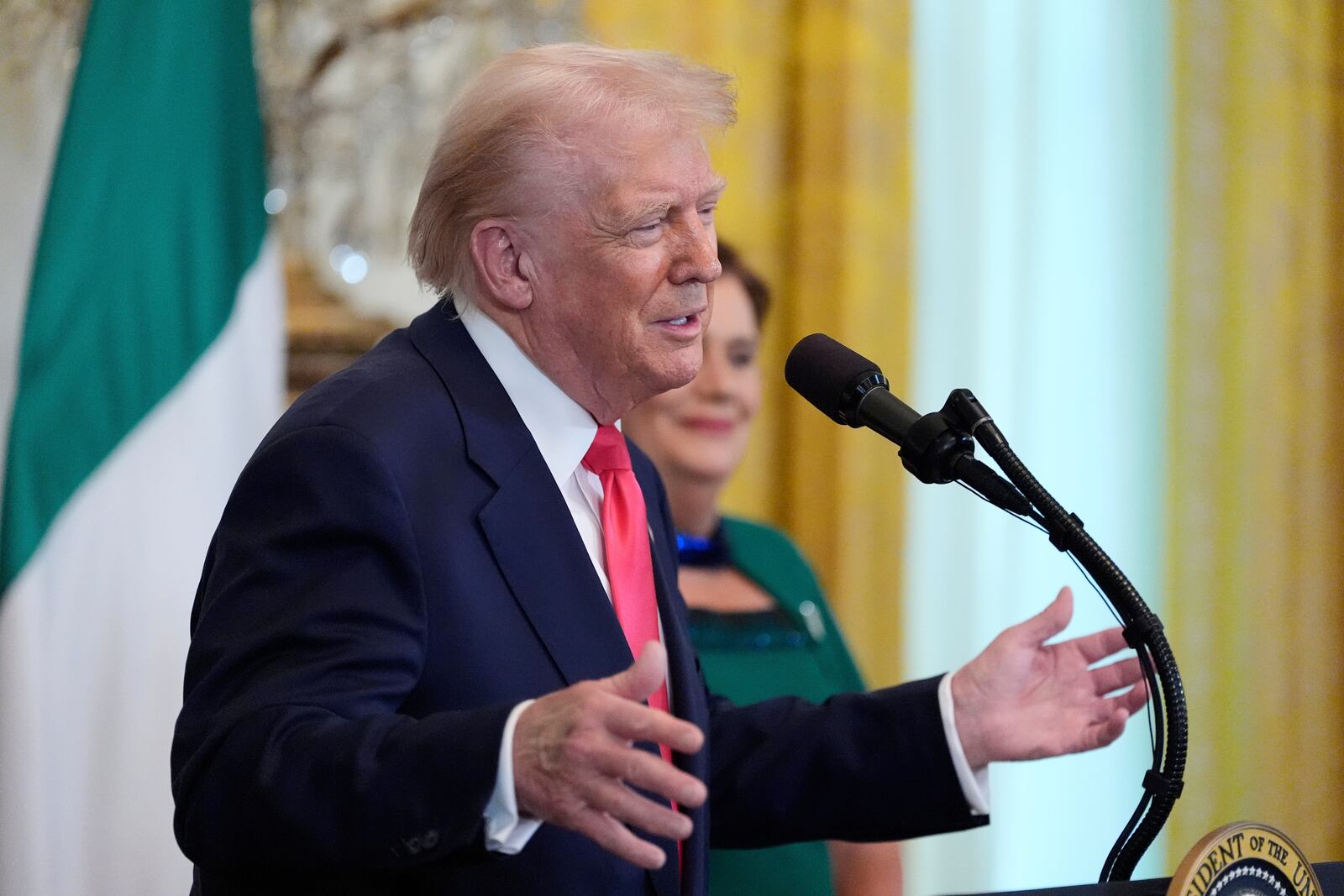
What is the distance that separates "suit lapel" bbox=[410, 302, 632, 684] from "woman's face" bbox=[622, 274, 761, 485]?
3.58 ft

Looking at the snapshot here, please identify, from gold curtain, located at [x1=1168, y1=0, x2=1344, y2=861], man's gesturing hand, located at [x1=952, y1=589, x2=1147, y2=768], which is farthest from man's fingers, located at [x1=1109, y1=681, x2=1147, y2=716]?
gold curtain, located at [x1=1168, y1=0, x2=1344, y2=861]

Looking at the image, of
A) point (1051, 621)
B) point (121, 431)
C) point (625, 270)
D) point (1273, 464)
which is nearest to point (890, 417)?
point (1051, 621)

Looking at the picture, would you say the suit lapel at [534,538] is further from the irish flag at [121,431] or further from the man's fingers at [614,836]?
the irish flag at [121,431]

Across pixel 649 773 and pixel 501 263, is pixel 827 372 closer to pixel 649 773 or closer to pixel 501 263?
pixel 501 263

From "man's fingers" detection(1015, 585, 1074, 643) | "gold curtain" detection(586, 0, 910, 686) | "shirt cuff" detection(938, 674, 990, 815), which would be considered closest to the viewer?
"man's fingers" detection(1015, 585, 1074, 643)

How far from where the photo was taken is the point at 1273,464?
3379 millimetres

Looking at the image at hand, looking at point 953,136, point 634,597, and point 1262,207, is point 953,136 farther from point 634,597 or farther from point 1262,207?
point 634,597

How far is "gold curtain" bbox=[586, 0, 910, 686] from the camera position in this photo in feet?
10.8

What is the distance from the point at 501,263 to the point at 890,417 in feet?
1.62

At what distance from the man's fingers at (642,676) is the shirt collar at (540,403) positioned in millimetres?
496

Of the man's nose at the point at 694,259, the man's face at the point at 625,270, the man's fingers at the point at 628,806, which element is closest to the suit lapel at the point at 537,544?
the man's face at the point at 625,270

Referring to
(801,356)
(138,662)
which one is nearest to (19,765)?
(138,662)

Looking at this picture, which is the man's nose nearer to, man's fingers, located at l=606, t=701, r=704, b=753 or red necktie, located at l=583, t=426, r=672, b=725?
red necktie, located at l=583, t=426, r=672, b=725

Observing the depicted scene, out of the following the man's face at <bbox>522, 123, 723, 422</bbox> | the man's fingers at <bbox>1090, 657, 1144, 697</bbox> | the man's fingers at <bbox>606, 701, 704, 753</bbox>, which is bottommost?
the man's fingers at <bbox>1090, 657, 1144, 697</bbox>
